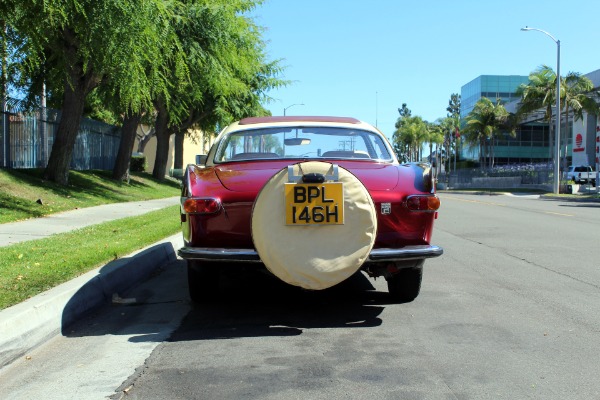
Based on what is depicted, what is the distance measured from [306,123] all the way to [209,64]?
12406mm

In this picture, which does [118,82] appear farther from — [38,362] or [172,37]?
[38,362]

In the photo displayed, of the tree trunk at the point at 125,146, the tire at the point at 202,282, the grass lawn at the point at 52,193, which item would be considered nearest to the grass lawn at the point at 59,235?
the grass lawn at the point at 52,193

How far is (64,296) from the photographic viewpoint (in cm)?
530

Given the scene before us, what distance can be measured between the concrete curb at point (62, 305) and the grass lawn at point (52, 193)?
5.54 metres

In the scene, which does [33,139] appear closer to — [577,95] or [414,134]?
[577,95]

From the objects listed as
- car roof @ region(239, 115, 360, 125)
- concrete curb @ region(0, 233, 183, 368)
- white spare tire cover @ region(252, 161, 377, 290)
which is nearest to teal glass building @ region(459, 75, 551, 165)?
car roof @ region(239, 115, 360, 125)

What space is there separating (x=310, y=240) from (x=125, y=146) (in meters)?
21.4

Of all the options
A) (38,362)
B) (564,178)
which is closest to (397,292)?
(38,362)

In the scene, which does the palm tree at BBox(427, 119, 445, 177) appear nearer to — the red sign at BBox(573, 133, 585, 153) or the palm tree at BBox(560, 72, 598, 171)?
the red sign at BBox(573, 133, 585, 153)

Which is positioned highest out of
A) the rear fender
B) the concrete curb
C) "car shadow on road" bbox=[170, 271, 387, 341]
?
the rear fender

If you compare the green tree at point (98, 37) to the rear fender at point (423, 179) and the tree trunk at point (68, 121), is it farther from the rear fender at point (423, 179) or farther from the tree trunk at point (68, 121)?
the rear fender at point (423, 179)

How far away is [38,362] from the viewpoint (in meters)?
4.35

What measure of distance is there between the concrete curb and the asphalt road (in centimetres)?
12

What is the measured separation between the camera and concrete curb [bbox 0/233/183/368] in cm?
439
